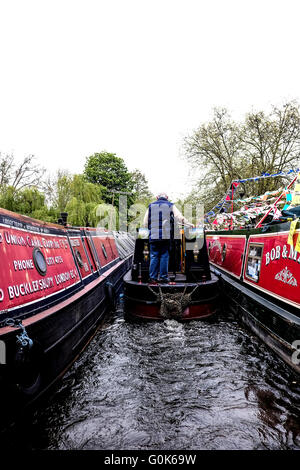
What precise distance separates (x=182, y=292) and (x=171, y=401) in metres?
2.30

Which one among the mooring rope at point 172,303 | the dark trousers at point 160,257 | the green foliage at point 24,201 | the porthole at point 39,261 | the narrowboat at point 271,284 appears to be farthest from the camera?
the green foliage at point 24,201

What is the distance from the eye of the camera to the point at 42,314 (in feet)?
9.13

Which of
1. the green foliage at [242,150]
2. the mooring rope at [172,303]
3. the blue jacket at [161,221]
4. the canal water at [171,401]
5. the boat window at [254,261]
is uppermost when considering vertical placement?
the green foliage at [242,150]

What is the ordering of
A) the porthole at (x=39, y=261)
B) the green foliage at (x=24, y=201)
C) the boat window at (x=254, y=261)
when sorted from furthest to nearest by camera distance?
the green foliage at (x=24, y=201) → the boat window at (x=254, y=261) → the porthole at (x=39, y=261)

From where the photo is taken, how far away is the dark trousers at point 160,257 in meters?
5.11

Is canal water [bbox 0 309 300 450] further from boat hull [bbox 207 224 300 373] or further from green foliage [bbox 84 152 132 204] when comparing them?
green foliage [bbox 84 152 132 204]

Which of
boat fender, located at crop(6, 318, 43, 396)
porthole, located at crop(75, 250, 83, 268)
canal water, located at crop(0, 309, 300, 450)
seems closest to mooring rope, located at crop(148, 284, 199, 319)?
canal water, located at crop(0, 309, 300, 450)

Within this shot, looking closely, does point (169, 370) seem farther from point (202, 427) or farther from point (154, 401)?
point (202, 427)

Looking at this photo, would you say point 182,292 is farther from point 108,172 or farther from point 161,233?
point 108,172

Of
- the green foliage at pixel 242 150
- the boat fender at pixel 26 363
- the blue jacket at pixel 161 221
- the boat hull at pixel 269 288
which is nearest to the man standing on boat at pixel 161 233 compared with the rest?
the blue jacket at pixel 161 221

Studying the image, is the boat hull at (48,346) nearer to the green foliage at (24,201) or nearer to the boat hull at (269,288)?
the boat hull at (269,288)

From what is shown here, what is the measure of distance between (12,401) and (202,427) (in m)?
1.39

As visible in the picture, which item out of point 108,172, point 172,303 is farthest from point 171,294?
point 108,172
